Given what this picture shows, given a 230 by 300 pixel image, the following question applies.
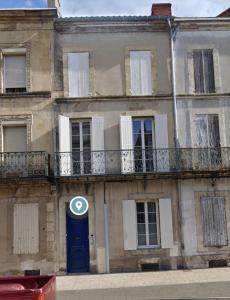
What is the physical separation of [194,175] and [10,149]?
664 cm

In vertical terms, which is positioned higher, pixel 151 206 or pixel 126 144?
pixel 126 144

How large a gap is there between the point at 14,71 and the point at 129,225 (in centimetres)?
700

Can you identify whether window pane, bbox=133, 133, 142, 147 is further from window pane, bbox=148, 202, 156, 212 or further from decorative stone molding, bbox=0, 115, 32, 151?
decorative stone molding, bbox=0, 115, 32, 151

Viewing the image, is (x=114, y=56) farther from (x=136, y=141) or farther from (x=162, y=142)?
(x=162, y=142)

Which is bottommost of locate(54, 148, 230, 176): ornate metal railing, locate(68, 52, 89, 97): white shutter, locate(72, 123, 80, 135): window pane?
locate(54, 148, 230, 176): ornate metal railing

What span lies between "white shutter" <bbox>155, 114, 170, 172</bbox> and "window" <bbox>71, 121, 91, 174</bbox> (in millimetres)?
2460

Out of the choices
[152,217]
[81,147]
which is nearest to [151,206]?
[152,217]

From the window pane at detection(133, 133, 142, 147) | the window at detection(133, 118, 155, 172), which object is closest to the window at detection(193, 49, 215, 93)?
the window at detection(133, 118, 155, 172)

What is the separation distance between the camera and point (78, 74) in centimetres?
1733

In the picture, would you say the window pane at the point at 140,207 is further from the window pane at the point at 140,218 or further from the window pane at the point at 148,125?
the window pane at the point at 148,125

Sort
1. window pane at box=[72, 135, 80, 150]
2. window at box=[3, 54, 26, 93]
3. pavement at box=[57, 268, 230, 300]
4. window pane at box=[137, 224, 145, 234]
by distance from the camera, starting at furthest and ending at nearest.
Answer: window at box=[3, 54, 26, 93], window pane at box=[72, 135, 80, 150], window pane at box=[137, 224, 145, 234], pavement at box=[57, 268, 230, 300]

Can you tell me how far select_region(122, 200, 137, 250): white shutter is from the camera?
16188mm

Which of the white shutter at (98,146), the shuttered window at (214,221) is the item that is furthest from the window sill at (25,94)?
the shuttered window at (214,221)

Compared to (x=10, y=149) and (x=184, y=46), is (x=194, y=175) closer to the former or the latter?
(x=184, y=46)
